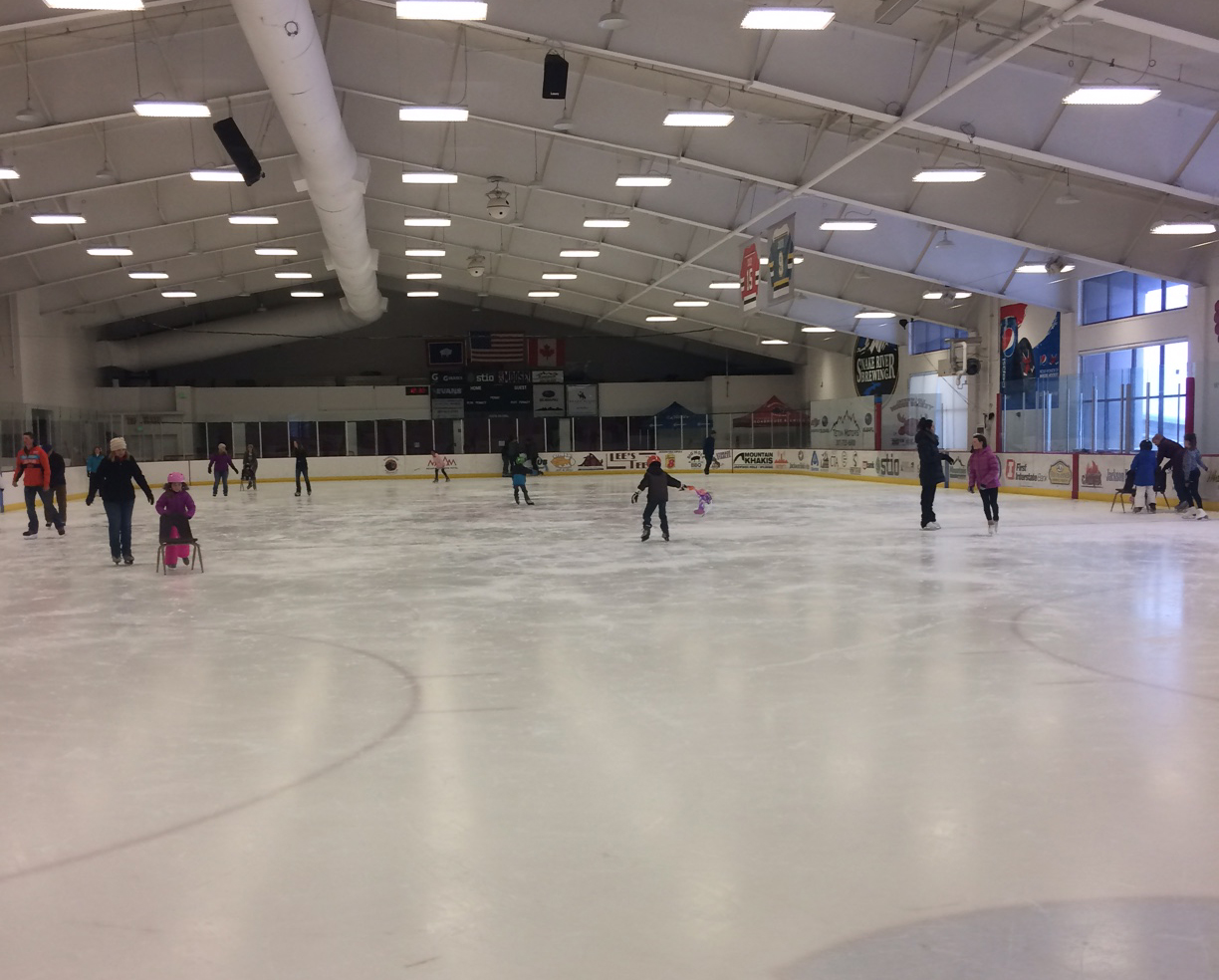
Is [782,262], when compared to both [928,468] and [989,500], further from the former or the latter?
[989,500]

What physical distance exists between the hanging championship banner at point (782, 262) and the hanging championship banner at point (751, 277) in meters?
1.11

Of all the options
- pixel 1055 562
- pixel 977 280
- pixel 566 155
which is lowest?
pixel 1055 562

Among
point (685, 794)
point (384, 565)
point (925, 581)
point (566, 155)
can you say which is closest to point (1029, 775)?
point (685, 794)

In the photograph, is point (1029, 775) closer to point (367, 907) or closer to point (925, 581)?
point (367, 907)

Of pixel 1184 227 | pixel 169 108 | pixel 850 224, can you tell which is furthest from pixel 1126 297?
pixel 169 108

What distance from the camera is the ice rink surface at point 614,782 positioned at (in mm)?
2986

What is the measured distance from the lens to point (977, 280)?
922 inches

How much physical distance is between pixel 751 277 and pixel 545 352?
21.7 metres

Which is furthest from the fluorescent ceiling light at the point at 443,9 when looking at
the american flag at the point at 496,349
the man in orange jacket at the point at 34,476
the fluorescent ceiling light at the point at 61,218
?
A: the american flag at the point at 496,349

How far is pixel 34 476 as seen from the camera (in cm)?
1597

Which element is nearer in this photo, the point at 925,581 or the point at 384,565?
the point at 925,581

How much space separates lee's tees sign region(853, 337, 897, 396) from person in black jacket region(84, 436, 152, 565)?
25.1 m

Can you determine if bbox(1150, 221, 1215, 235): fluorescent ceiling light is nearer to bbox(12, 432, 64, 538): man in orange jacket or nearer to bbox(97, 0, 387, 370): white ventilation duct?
bbox(97, 0, 387, 370): white ventilation duct

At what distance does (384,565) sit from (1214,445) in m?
15.4
